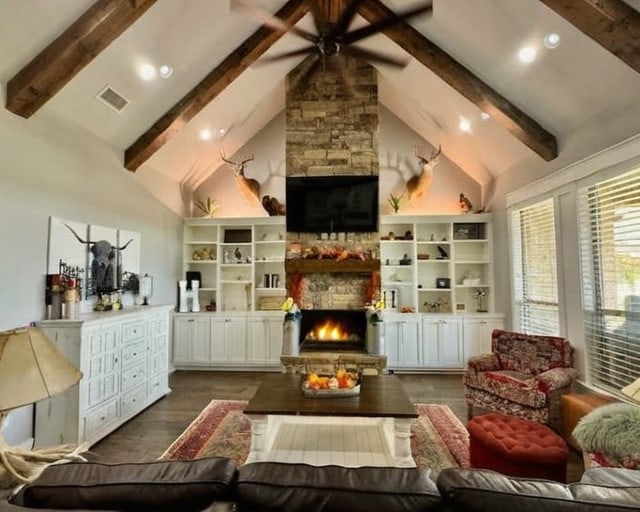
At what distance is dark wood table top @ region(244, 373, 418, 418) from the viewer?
290 centimetres

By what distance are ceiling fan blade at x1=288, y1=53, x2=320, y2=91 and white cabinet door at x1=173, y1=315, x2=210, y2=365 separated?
3.95m

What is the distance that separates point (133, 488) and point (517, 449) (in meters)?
2.37

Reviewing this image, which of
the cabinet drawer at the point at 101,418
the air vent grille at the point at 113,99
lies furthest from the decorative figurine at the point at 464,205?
the cabinet drawer at the point at 101,418

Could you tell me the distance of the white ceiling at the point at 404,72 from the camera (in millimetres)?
3141

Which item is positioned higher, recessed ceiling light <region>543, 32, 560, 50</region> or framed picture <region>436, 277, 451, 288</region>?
recessed ceiling light <region>543, 32, 560, 50</region>

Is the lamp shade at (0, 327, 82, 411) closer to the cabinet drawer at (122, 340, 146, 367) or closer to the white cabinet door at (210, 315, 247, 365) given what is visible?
the cabinet drawer at (122, 340, 146, 367)

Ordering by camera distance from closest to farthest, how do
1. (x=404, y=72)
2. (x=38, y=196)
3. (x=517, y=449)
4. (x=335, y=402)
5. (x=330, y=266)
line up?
(x=517, y=449)
(x=335, y=402)
(x=38, y=196)
(x=404, y=72)
(x=330, y=266)

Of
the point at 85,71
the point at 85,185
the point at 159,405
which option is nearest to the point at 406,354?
the point at 159,405

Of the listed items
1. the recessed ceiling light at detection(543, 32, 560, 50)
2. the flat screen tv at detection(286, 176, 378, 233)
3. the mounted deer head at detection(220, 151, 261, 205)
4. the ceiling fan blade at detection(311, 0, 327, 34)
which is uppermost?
the ceiling fan blade at detection(311, 0, 327, 34)

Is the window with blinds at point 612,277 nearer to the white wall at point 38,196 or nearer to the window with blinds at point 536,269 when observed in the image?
the window with blinds at point 536,269

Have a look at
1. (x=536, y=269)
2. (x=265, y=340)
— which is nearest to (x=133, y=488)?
(x=265, y=340)

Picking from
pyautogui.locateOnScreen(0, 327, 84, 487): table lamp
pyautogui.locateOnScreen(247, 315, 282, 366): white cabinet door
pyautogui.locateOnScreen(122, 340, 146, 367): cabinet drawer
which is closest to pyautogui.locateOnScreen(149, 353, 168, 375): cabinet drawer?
pyautogui.locateOnScreen(122, 340, 146, 367): cabinet drawer

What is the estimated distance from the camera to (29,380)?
1.47 meters

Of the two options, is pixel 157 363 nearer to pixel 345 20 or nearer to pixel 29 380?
pixel 29 380
